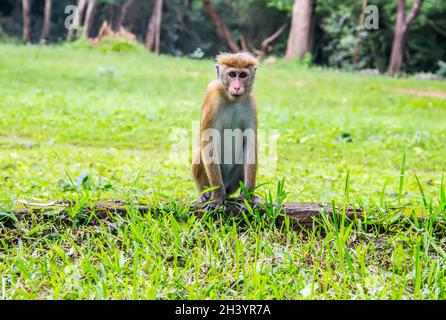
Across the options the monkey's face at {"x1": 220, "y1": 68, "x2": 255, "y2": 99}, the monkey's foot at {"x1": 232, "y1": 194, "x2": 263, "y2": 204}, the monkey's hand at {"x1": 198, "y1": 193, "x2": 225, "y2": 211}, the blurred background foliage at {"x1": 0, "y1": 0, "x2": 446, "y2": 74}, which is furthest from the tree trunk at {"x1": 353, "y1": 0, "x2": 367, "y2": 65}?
the monkey's hand at {"x1": 198, "y1": 193, "x2": 225, "y2": 211}

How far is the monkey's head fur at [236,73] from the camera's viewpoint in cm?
485

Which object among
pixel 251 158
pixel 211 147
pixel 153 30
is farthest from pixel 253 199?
pixel 153 30

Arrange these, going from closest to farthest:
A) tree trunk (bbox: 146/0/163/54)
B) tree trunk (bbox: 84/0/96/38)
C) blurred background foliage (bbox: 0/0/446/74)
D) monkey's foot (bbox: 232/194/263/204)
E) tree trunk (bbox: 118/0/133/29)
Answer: monkey's foot (bbox: 232/194/263/204) < blurred background foliage (bbox: 0/0/446/74) < tree trunk (bbox: 146/0/163/54) < tree trunk (bbox: 84/0/96/38) < tree trunk (bbox: 118/0/133/29)

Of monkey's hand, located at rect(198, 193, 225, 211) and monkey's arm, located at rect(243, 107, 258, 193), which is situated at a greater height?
monkey's arm, located at rect(243, 107, 258, 193)

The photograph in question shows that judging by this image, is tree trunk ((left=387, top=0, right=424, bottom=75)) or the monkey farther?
tree trunk ((left=387, top=0, right=424, bottom=75))

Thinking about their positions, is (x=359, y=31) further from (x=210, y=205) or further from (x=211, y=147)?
(x=210, y=205)

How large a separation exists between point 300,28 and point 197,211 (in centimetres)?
2237

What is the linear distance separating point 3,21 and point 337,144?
1036 inches

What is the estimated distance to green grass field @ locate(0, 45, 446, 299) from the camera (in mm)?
3543

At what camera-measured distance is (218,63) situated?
5.04 m

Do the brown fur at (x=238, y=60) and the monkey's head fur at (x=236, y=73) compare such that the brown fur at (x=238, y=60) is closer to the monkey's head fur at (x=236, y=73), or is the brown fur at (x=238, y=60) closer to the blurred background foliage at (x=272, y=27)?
the monkey's head fur at (x=236, y=73)

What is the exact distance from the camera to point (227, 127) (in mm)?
5055

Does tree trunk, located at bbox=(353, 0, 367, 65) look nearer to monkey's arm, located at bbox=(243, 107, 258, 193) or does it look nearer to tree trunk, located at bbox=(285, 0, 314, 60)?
tree trunk, located at bbox=(285, 0, 314, 60)

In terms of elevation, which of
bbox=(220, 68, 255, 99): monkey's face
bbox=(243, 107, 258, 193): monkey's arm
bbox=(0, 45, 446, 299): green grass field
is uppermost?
bbox=(220, 68, 255, 99): monkey's face
